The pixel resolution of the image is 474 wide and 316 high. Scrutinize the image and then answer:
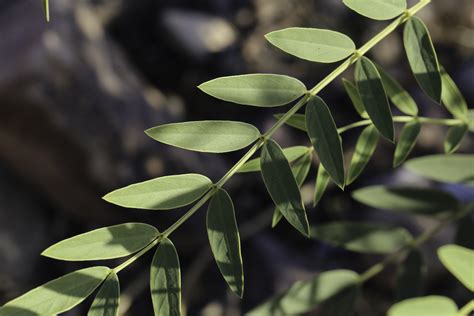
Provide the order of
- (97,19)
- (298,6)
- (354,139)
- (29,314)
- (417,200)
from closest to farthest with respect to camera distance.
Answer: (29,314), (417,200), (354,139), (97,19), (298,6)

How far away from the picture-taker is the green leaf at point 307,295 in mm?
1072

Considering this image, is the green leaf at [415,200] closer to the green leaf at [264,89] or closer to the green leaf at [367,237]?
the green leaf at [367,237]

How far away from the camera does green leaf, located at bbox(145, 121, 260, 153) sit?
0.71 m

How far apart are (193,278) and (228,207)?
3.35 feet

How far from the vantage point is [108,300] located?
0.71 metres

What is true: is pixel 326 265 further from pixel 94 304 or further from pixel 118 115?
pixel 94 304

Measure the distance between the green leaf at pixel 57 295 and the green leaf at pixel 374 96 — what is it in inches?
11.4

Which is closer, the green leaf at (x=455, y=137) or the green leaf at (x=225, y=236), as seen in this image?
the green leaf at (x=225, y=236)

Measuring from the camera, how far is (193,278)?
5.64ft

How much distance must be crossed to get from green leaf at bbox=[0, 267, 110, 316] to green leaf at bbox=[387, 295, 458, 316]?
0.95 ft

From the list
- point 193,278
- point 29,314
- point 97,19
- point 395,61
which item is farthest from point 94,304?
point 395,61

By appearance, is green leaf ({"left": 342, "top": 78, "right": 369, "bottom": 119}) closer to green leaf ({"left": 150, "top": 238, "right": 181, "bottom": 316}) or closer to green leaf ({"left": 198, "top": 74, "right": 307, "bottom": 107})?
green leaf ({"left": 198, "top": 74, "right": 307, "bottom": 107})

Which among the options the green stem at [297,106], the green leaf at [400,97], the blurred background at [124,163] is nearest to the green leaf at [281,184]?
the green stem at [297,106]

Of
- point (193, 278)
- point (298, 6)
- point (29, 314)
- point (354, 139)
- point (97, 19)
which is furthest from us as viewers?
point (298, 6)
